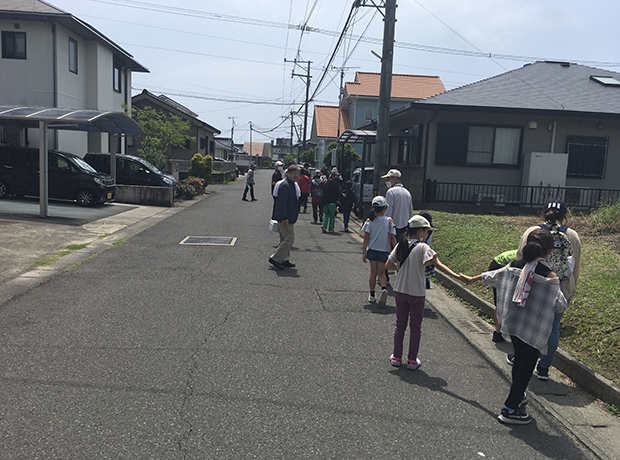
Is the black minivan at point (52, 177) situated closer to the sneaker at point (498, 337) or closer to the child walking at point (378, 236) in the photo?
the child walking at point (378, 236)

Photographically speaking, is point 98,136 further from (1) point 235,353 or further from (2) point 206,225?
(1) point 235,353

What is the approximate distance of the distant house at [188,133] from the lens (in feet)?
121

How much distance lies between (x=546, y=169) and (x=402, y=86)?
31489 millimetres

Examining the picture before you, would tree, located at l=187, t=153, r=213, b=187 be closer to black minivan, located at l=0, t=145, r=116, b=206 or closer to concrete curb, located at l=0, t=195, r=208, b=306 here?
concrete curb, located at l=0, t=195, r=208, b=306

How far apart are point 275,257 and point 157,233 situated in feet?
15.8

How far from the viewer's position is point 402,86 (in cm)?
4772

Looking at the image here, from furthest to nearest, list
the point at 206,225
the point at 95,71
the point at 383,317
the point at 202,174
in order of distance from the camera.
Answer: the point at 202,174 < the point at 95,71 < the point at 206,225 < the point at 383,317

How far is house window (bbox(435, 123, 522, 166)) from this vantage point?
18453 millimetres

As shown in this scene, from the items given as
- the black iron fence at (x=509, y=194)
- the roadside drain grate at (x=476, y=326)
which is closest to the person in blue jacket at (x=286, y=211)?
the roadside drain grate at (x=476, y=326)

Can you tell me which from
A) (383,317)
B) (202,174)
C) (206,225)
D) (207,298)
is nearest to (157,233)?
(206,225)

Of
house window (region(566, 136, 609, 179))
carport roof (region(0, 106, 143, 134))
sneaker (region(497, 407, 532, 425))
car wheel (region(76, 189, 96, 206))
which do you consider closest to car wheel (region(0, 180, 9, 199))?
car wheel (region(76, 189, 96, 206))

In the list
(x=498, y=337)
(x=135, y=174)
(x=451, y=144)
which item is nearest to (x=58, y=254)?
(x=498, y=337)

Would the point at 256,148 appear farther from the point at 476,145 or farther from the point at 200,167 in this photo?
the point at 476,145

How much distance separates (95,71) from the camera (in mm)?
24047
